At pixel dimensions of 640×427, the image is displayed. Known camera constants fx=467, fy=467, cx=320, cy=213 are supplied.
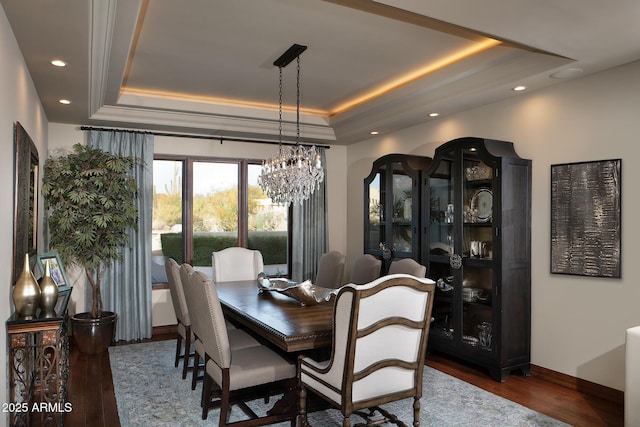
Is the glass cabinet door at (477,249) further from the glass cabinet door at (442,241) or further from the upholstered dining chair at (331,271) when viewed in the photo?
the upholstered dining chair at (331,271)

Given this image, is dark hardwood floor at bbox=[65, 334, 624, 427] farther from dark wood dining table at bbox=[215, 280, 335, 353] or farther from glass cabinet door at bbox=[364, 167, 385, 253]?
glass cabinet door at bbox=[364, 167, 385, 253]

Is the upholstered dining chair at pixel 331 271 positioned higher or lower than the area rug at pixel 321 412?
higher

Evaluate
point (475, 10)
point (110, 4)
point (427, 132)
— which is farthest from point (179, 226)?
point (475, 10)

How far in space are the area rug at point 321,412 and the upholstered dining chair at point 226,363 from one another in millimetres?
196

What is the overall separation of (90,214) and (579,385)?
474 cm

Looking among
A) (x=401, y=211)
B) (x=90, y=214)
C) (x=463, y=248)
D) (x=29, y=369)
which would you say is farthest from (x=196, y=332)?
(x=401, y=211)

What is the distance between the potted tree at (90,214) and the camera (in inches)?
184

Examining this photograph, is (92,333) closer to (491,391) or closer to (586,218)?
(491,391)

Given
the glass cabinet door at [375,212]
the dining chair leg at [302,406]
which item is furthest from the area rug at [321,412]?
the glass cabinet door at [375,212]

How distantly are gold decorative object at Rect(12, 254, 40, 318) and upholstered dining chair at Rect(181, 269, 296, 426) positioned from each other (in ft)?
2.87

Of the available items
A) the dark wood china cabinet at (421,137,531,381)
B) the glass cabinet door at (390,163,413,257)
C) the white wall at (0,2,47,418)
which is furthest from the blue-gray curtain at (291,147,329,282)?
the white wall at (0,2,47,418)

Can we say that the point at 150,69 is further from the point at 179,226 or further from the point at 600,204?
the point at 600,204

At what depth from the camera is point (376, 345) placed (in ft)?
8.19

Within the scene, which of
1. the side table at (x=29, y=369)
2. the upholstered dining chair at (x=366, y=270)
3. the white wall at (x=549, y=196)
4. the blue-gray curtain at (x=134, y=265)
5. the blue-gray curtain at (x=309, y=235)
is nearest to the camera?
the side table at (x=29, y=369)
